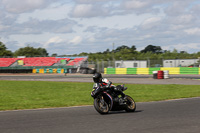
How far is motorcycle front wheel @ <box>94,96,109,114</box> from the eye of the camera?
9.06m

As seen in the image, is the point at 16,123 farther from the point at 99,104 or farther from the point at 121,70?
the point at 121,70

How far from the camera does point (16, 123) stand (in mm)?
7543

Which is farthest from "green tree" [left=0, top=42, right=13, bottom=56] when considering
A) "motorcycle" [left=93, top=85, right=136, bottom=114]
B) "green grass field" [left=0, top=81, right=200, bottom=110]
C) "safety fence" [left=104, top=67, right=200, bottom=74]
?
"motorcycle" [left=93, top=85, right=136, bottom=114]

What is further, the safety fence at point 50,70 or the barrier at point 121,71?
the safety fence at point 50,70

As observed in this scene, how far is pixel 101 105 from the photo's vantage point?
924cm

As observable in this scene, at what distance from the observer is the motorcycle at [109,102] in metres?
9.15

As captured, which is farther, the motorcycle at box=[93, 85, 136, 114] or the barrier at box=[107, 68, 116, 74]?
the barrier at box=[107, 68, 116, 74]

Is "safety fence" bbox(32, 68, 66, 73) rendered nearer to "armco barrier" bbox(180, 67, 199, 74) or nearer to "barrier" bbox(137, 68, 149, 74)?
"barrier" bbox(137, 68, 149, 74)

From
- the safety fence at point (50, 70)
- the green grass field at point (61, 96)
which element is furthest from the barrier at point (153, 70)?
the green grass field at point (61, 96)

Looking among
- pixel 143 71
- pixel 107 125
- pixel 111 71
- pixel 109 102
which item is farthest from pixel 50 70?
pixel 107 125

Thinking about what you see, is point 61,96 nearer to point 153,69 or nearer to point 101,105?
point 101,105

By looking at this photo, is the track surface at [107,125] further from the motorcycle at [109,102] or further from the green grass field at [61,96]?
the green grass field at [61,96]

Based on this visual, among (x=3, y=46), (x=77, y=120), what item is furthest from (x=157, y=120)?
(x=3, y=46)

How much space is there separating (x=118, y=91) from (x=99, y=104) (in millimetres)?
787
